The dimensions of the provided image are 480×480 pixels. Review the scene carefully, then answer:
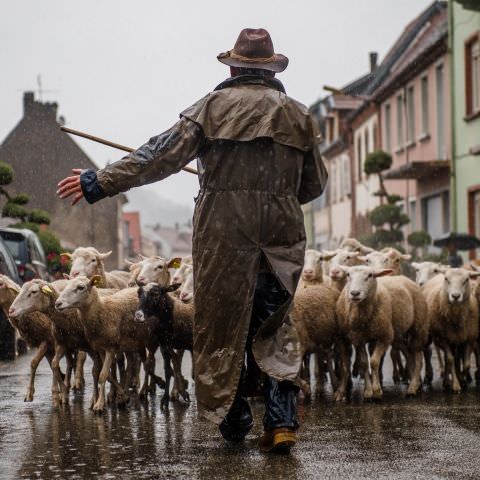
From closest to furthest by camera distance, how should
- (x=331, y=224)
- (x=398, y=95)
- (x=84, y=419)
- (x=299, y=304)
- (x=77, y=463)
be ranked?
(x=77, y=463) → (x=84, y=419) → (x=299, y=304) → (x=398, y=95) → (x=331, y=224)

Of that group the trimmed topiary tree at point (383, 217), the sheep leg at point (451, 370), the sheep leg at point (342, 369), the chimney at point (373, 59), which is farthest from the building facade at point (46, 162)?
the sheep leg at point (342, 369)

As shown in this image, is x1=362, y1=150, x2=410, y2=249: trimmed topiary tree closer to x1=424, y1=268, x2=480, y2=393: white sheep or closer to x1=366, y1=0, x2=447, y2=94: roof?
x1=366, y1=0, x2=447, y2=94: roof

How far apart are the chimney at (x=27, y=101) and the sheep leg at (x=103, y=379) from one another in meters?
58.4

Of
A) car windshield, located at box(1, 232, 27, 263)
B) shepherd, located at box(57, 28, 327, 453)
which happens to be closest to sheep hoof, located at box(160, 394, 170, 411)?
shepherd, located at box(57, 28, 327, 453)

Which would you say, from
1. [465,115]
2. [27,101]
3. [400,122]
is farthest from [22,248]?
[27,101]

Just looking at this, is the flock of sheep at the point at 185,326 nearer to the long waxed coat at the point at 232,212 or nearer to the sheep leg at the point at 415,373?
the sheep leg at the point at 415,373

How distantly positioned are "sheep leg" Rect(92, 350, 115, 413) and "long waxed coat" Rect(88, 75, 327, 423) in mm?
3178

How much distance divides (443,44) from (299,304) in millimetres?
19571

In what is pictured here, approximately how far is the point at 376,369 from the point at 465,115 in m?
18.1

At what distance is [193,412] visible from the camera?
10.3m

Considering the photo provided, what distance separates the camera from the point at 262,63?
7.88 metres

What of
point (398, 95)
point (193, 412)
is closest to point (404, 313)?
Result: point (193, 412)

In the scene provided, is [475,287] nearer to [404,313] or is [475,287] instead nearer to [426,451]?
[404,313]

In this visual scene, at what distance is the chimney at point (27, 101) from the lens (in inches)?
2699
